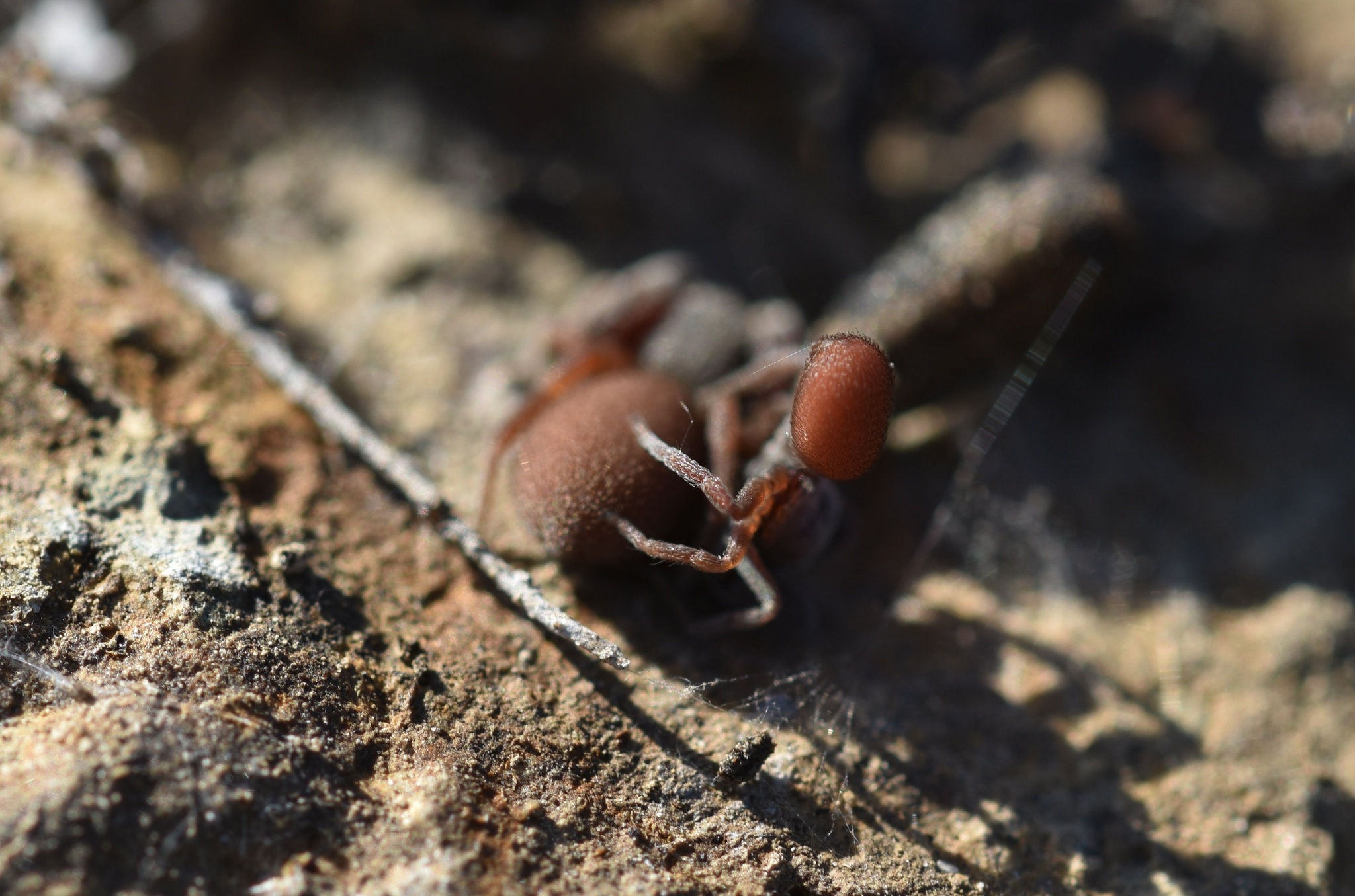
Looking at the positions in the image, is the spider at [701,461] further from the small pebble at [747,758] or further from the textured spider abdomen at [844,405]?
the small pebble at [747,758]

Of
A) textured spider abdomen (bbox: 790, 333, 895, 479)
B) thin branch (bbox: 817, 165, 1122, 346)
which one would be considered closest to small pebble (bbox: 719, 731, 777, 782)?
textured spider abdomen (bbox: 790, 333, 895, 479)

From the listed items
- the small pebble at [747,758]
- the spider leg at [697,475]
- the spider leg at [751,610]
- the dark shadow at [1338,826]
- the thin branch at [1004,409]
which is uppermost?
the thin branch at [1004,409]

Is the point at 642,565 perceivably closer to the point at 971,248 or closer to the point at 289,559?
the point at 289,559

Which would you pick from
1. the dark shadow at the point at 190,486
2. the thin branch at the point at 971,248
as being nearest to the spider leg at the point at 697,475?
the thin branch at the point at 971,248

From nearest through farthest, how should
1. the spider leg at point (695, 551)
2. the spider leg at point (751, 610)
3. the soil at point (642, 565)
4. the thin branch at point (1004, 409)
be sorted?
the soil at point (642, 565), the spider leg at point (695, 551), the spider leg at point (751, 610), the thin branch at point (1004, 409)

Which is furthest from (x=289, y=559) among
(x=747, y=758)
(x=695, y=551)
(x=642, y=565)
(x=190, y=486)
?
(x=747, y=758)

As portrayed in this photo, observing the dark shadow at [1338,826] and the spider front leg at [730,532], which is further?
the dark shadow at [1338,826]

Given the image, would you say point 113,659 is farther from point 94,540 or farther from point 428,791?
point 428,791

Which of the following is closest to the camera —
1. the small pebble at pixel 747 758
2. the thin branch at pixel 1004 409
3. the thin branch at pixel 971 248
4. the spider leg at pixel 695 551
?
the small pebble at pixel 747 758
